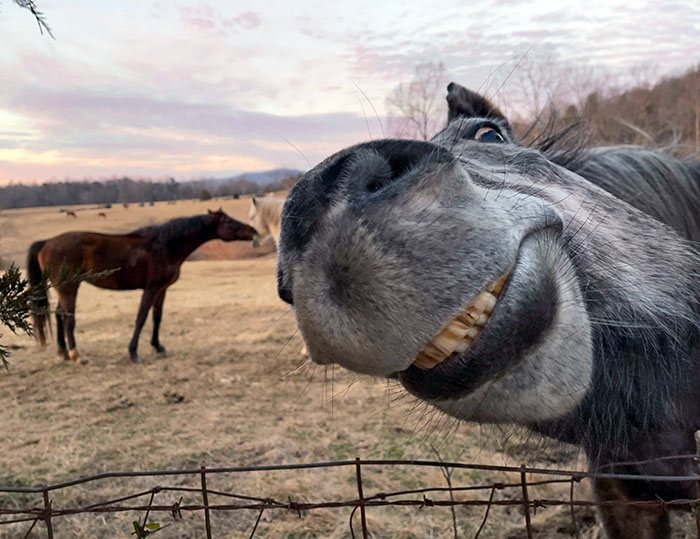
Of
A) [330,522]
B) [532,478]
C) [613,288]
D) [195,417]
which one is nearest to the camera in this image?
[613,288]

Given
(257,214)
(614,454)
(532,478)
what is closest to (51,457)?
(532,478)

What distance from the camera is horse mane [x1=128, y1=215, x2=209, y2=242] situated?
8442 mm

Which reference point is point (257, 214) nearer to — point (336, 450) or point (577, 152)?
point (336, 450)

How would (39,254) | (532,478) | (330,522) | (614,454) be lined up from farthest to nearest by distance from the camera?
(39,254)
(532,478)
(330,522)
(614,454)

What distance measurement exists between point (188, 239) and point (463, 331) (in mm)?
8169

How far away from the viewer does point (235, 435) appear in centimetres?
486

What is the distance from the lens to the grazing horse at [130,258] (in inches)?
301

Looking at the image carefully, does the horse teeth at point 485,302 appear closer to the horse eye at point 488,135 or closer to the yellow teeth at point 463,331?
the yellow teeth at point 463,331

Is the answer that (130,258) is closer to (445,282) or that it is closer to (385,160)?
(385,160)

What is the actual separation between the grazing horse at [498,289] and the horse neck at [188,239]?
299 inches

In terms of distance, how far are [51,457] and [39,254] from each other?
4.32 m

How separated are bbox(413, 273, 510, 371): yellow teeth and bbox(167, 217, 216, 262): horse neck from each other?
8034mm

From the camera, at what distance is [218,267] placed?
20.2m

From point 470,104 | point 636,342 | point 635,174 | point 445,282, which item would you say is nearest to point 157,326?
point 470,104
